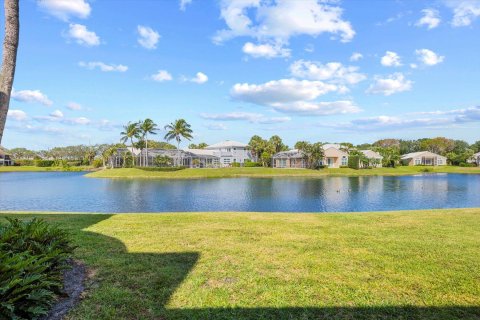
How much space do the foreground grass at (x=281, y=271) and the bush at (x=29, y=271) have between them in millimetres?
517

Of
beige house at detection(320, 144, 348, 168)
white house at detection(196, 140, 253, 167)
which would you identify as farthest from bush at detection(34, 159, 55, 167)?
beige house at detection(320, 144, 348, 168)

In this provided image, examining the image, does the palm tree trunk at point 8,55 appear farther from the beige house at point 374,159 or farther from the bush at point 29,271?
the beige house at point 374,159

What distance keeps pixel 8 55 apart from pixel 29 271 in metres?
3.43

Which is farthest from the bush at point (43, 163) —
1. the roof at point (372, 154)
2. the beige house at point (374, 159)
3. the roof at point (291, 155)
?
the roof at point (372, 154)

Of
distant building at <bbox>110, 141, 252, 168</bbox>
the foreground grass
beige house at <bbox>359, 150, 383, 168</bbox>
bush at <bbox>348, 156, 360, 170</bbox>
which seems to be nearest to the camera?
the foreground grass

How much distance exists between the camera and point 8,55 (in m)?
5.15

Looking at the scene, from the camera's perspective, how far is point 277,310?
469 cm

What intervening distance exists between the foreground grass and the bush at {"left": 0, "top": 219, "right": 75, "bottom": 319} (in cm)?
52

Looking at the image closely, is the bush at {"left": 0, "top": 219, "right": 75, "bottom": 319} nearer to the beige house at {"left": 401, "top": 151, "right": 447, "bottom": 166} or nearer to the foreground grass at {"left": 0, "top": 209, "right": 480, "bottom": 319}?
the foreground grass at {"left": 0, "top": 209, "right": 480, "bottom": 319}

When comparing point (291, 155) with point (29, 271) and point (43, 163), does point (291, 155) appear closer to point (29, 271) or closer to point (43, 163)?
point (43, 163)

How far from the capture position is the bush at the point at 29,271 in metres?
3.99

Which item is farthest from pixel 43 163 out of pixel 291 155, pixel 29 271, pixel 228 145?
pixel 29 271

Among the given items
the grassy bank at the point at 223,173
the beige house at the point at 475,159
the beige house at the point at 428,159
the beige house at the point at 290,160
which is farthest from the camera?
the beige house at the point at 475,159

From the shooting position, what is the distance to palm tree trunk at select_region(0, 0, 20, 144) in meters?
4.95
